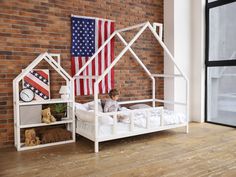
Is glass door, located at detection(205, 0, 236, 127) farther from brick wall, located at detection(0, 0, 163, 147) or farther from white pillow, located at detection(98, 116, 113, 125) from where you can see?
white pillow, located at detection(98, 116, 113, 125)

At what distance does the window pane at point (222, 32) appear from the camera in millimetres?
5184

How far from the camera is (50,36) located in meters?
4.30

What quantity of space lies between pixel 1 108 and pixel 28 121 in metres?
0.49

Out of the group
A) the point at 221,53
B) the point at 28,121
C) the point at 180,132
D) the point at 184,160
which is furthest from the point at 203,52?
the point at 28,121

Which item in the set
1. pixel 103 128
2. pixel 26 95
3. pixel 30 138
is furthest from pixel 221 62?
pixel 30 138

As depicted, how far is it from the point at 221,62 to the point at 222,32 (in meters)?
0.65

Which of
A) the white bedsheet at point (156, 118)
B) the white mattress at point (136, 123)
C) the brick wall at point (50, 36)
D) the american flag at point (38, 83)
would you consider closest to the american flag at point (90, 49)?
the brick wall at point (50, 36)

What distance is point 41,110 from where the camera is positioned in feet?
13.0

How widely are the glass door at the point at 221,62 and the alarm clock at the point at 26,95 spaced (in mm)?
3778

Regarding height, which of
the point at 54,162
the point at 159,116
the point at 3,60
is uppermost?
the point at 3,60

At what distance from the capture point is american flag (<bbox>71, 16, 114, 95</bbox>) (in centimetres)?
456

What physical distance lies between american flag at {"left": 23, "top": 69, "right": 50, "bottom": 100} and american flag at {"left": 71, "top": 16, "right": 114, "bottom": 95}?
564 mm

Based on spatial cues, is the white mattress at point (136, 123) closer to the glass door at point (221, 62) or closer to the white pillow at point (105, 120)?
the white pillow at point (105, 120)

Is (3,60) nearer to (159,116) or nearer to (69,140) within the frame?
(69,140)
